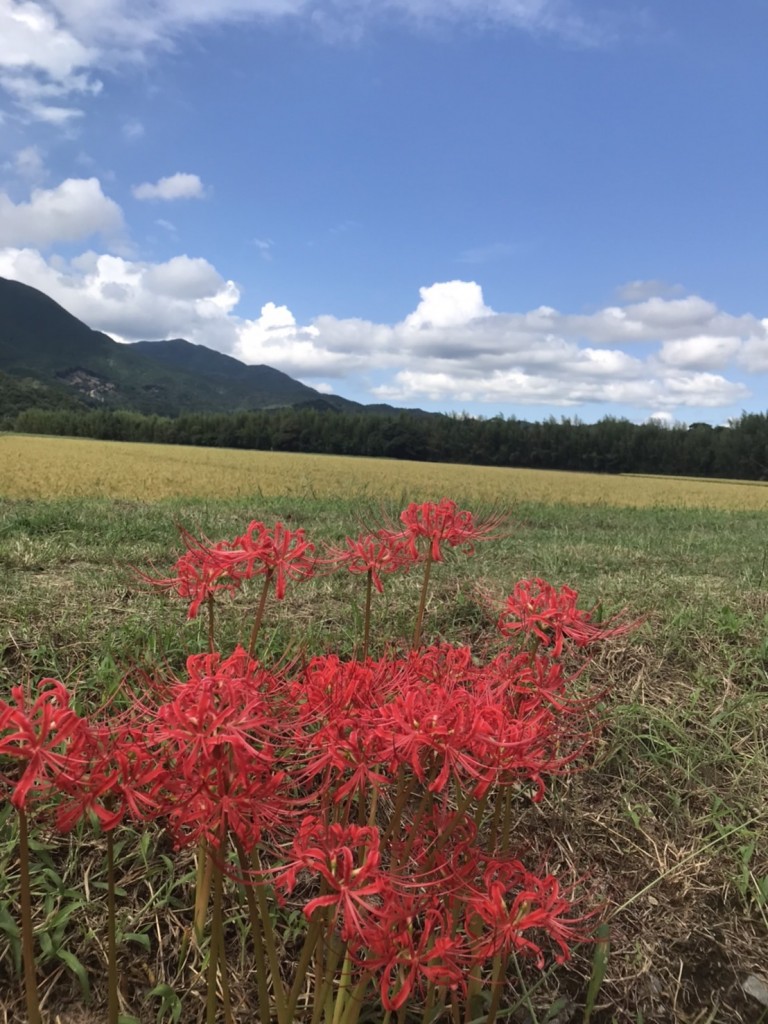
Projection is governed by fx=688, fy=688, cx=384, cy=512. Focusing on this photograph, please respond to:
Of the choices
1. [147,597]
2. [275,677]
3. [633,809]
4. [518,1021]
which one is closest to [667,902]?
[633,809]

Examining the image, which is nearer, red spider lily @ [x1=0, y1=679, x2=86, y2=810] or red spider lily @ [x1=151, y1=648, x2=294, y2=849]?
red spider lily @ [x1=0, y1=679, x2=86, y2=810]

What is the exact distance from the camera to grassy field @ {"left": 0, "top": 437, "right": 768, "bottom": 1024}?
2543 mm

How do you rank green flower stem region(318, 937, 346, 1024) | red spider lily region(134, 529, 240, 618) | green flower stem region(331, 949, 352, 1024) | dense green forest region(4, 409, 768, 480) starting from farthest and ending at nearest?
dense green forest region(4, 409, 768, 480)
red spider lily region(134, 529, 240, 618)
green flower stem region(331, 949, 352, 1024)
green flower stem region(318, 937, 346, 1024)

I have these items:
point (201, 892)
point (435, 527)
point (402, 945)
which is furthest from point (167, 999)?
point (435, 527)

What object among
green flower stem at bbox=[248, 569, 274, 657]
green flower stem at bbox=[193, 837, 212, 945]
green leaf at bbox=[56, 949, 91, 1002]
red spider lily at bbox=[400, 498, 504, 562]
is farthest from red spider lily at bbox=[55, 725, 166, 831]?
green leaf at bbox=[56, 949, 91, 1002]

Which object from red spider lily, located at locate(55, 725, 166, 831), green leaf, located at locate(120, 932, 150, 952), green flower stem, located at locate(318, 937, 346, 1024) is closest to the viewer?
red spider lily, located at locate(55, 725, 166, 831)

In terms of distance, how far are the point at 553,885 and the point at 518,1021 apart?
1406mm

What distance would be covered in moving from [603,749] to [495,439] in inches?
2605

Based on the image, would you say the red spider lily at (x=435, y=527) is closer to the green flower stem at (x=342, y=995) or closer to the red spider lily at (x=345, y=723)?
the red spider lily at (x=345, y=723)

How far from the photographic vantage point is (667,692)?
4121 mm

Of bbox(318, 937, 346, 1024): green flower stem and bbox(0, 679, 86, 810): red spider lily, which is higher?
bbox(0, 679, 86, 810): red spider lily

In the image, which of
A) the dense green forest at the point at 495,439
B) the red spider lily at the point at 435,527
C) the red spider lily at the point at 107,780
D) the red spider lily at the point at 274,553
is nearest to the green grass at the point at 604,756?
the red spider lily at the point at 274,553

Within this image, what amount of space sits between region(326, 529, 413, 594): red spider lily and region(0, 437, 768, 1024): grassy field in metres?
0.19

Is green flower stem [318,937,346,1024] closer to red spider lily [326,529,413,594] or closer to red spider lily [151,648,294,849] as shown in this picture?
red spider lily [151,648,294,849]
